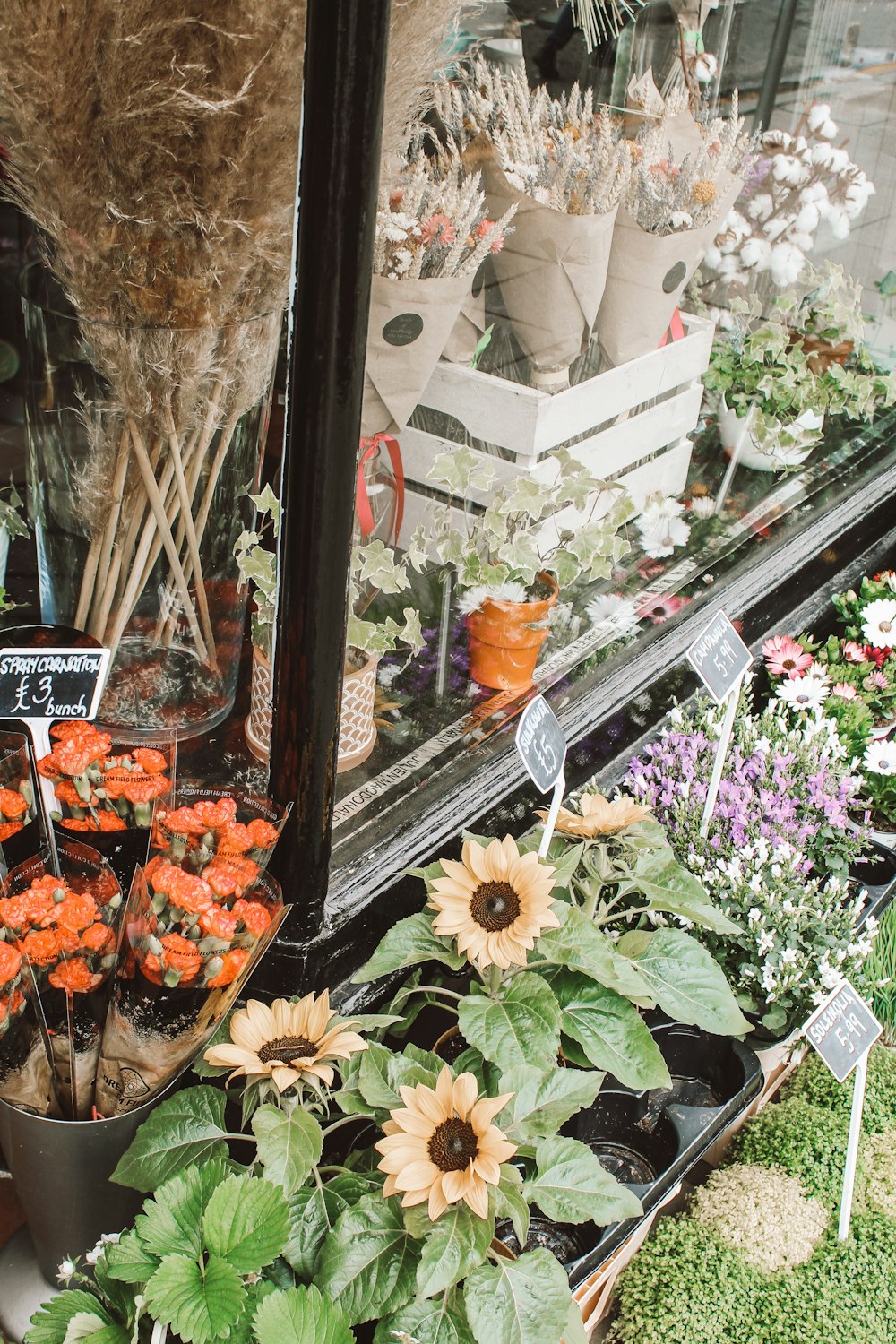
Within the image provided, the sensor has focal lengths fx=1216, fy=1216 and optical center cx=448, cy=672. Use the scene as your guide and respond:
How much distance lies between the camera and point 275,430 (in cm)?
205

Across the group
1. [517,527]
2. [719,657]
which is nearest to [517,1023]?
[719,657]

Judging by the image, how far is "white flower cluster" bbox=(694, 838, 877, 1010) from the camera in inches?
80.7

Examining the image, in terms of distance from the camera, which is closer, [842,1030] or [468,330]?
[842,1030]

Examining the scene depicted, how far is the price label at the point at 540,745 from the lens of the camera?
167cm

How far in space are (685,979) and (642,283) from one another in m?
1.53

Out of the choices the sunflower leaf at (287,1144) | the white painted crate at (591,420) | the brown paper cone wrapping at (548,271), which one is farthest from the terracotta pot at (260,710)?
the brown paper cone wrapping at (548,271)

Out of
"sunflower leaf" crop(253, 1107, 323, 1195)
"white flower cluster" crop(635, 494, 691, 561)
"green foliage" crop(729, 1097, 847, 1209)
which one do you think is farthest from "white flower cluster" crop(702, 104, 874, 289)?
"sunflower leaf" crop(253, 1107, 323, 1195)

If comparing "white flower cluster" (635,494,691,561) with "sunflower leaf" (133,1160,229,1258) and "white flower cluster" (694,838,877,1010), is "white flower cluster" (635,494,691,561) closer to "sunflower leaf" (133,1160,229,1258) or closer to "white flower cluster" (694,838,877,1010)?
"white flower cluster" (694,838,877,1010)

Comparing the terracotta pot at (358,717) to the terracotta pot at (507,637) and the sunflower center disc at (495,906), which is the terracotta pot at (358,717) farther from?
the sunflower center disc at (495,906)

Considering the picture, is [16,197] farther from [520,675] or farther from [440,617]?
[520,675]

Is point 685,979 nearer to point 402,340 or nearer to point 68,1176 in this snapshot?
point 68,1176

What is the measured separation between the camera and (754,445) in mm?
3227

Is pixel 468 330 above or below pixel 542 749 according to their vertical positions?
above

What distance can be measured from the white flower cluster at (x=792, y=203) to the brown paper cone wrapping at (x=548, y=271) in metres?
0.66
